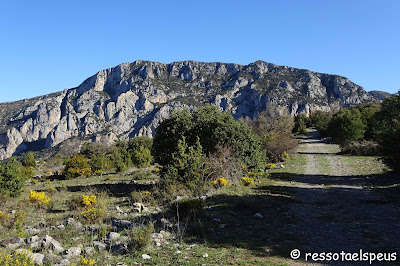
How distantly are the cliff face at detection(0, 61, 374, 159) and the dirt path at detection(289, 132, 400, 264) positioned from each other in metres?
124

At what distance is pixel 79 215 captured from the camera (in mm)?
10336

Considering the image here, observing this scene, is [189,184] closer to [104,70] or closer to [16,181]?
[16,181]

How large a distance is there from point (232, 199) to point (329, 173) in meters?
14.6

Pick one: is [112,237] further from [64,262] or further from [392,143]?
[392,143]

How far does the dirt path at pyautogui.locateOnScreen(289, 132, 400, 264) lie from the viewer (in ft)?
23.5

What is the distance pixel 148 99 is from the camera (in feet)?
507

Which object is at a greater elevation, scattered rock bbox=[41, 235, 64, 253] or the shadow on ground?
scattered rock bbox=[41, 235, 64, 253]

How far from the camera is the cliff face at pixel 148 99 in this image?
143m

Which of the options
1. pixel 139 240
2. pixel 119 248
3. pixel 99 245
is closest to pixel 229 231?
pixel 139 240

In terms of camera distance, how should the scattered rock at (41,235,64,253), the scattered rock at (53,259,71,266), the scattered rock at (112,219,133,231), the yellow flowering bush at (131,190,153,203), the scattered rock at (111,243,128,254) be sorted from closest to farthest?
the scattered rock at (53,259,71,266) < the scattered rock at (41,235,64,253) < the scattered rock at (111,243,128,254) < the scattered rock at (112,219,133,231) < the yellow flowering bush at (131,190,153,203)

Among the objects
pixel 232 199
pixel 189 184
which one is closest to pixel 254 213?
pixel 232 199

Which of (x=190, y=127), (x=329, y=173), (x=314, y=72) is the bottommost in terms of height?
(x=329, y=173)

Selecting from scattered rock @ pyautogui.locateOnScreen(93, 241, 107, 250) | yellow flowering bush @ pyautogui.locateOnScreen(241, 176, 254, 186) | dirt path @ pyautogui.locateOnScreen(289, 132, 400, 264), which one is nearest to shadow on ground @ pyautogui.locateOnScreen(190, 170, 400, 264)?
dirt path @ pyautogui.locateOnScreen(289, 132, 400, 264)

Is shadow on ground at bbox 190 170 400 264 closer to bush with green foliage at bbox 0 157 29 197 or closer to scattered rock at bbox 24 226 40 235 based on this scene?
scattered rock at bbox 24 226 40 235
